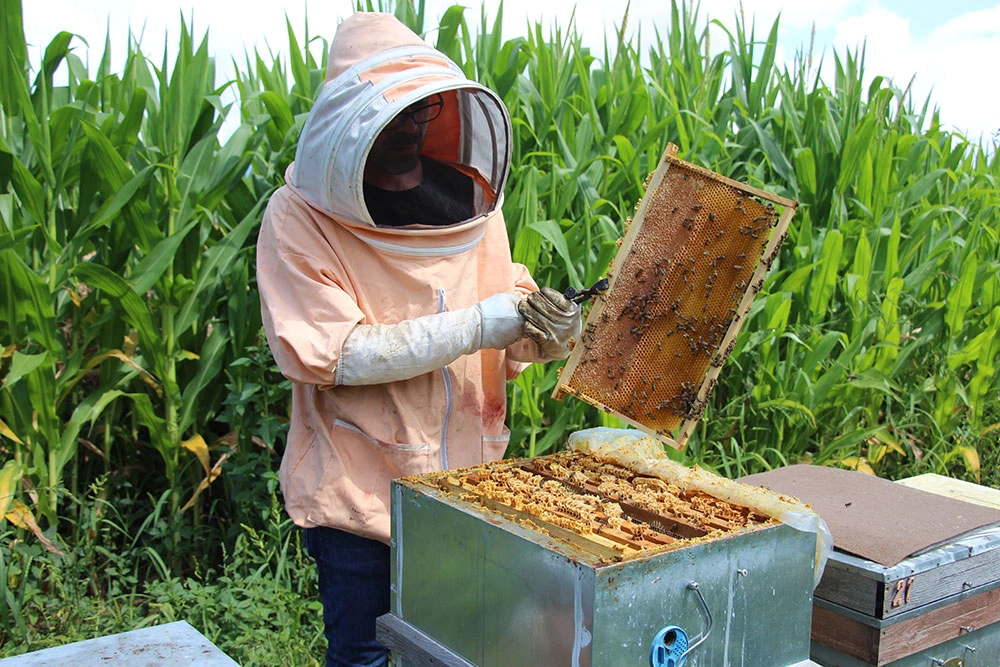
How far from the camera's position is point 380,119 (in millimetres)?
1759

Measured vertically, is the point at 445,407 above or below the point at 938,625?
above

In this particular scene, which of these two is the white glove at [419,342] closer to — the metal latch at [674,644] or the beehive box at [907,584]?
the metal latch at [674,644]

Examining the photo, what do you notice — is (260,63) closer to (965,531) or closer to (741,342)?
(741,342)

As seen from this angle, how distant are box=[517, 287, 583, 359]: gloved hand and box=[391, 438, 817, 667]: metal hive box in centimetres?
30

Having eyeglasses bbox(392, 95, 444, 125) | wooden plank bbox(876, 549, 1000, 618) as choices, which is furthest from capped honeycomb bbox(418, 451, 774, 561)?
eyeglasses bbox(392, 95, 444, 125)

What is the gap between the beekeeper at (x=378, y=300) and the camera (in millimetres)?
1804

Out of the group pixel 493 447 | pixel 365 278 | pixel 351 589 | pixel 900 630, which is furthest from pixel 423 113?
pixel 900 630

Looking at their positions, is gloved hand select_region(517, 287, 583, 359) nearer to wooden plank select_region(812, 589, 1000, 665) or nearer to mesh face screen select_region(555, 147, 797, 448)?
mesh face screen select_region(555, 147, 797, 448)

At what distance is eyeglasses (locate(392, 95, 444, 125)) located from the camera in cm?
189

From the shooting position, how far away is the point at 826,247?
3695 millimetres

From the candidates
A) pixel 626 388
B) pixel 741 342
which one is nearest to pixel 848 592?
pixel 626 388

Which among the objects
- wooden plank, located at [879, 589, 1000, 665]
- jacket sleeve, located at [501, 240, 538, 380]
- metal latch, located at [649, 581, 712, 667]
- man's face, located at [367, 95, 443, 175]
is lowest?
wooden plank, located at [879, 589, 1000, 665]

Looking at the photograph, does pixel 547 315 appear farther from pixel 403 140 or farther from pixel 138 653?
pixel 138 653

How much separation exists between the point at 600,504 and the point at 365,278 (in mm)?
696
